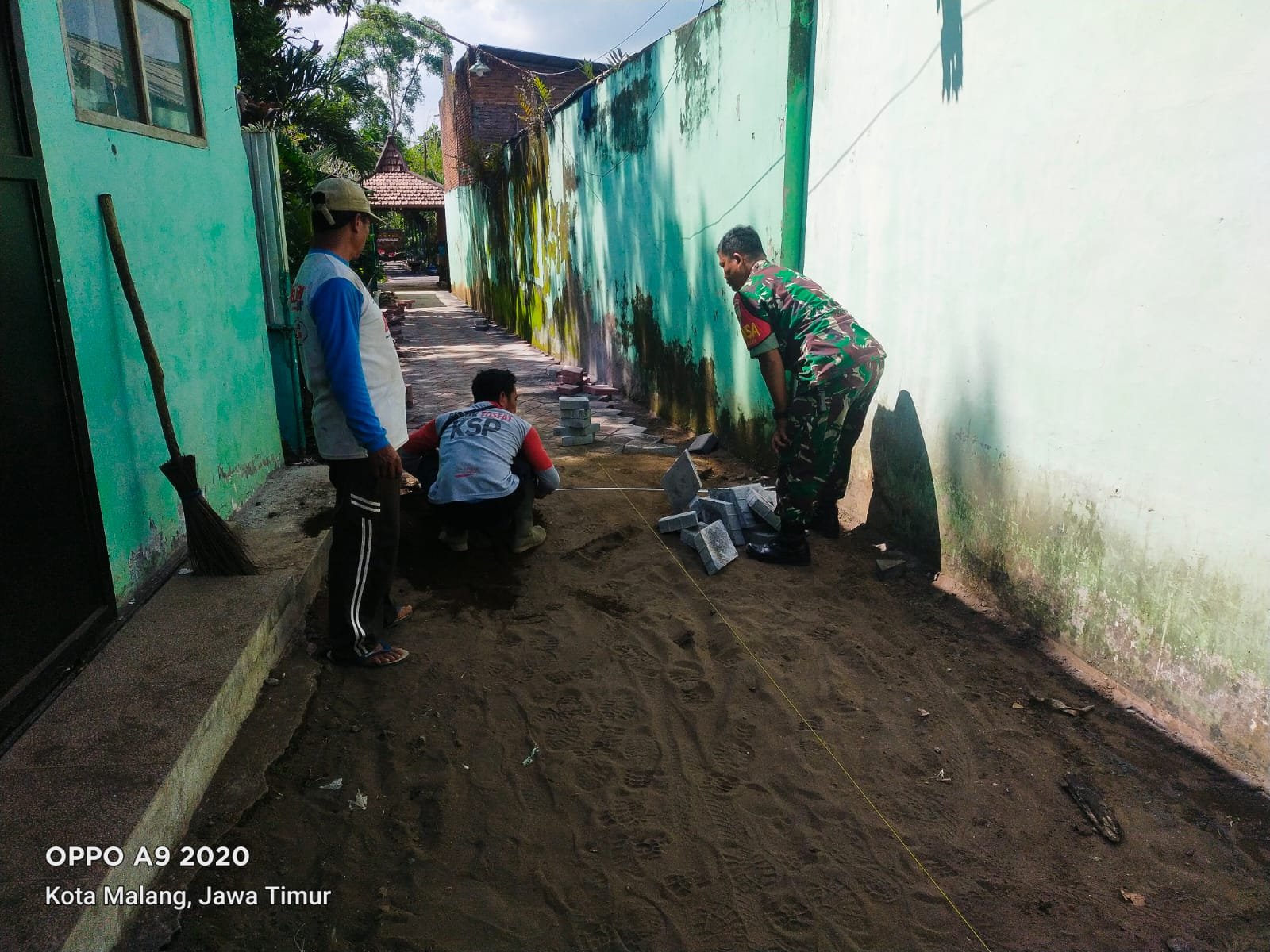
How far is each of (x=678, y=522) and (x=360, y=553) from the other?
6.32ft

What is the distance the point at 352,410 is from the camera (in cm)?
292

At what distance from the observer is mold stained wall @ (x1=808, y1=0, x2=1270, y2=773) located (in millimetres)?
2609

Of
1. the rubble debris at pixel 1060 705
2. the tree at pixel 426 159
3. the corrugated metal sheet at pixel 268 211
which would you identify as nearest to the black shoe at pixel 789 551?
the rubble debris at pixel 1060 705

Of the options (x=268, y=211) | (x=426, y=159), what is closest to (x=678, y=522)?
(x=268, y=211)

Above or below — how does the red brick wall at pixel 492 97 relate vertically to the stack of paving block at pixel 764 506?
above

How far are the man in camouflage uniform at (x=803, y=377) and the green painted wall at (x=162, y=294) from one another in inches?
108

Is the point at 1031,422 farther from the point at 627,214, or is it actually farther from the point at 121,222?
the point at 627,214

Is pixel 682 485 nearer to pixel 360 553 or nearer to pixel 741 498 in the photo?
pixel 741 498

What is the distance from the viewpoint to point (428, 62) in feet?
155

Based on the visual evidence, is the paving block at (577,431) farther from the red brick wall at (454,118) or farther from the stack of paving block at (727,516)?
the red brick wall at (454,118)

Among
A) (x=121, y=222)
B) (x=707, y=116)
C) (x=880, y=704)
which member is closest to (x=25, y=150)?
(x=121, y=222)

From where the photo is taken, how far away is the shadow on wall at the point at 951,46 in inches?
150

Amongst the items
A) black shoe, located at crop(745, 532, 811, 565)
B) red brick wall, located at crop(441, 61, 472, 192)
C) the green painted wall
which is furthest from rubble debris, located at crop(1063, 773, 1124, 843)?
red brick wall, located at crop(441, 61, 472, 192)

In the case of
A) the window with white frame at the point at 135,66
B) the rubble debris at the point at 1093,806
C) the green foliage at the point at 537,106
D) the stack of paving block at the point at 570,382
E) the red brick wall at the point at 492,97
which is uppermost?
the red brick wall at the point at 492,97
